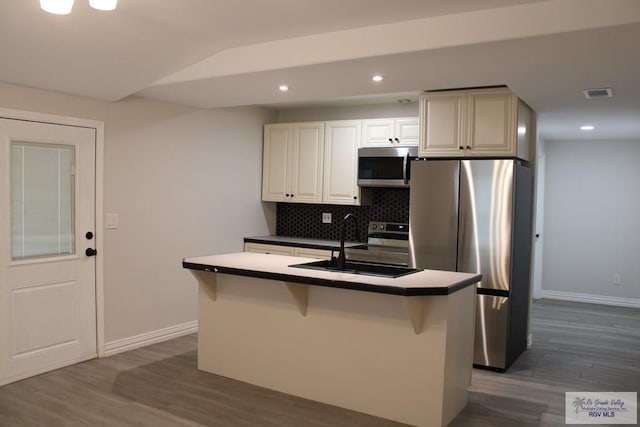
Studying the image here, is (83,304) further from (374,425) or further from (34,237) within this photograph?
(374,425)

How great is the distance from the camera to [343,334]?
3.44m

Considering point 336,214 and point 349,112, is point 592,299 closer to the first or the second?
point 336,214

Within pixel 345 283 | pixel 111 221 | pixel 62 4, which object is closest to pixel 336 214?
pixel 111 221

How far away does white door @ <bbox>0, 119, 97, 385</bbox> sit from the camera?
381 centimetres

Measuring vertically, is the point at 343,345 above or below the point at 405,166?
below

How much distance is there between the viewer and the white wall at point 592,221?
6.87m

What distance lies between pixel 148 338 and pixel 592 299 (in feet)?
18.4

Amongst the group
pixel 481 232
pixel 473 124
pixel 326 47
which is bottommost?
pixel 481 232

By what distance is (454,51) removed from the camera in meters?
3.05

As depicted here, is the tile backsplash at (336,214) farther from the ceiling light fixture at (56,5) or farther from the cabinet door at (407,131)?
the ceiling light fixture at (56,5)

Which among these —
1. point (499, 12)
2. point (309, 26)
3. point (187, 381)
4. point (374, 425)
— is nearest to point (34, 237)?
point (187, 381)

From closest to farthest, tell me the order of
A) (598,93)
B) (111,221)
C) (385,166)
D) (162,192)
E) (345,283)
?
(345,283) < (598,93) < (111,221) < (162,192) < (385,166)

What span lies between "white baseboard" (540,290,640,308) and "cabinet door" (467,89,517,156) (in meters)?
3.81

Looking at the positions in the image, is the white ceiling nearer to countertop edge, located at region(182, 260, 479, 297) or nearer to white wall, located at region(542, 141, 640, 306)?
countertop edge, located at region(182, 260, 479, 297)
